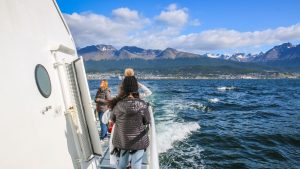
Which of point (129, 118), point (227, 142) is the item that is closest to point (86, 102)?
point (129, 118)

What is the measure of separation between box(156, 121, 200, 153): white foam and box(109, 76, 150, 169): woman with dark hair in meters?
8.98

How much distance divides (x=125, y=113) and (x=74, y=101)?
1078mm

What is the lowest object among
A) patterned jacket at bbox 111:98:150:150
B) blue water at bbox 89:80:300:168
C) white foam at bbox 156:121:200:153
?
blue water at bbox 89:80:300:168

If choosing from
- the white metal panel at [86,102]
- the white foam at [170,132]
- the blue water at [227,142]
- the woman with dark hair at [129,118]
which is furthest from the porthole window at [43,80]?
the white foam at [170,132]

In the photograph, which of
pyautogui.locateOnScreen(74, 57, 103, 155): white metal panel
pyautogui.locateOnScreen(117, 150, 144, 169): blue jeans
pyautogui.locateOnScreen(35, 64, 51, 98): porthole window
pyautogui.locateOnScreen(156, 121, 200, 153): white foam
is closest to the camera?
pyautogui.locateOnScreen(35, 64, 51, 98): porthole window

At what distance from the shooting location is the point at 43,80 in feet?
12.4

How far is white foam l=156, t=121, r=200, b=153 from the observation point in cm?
1436

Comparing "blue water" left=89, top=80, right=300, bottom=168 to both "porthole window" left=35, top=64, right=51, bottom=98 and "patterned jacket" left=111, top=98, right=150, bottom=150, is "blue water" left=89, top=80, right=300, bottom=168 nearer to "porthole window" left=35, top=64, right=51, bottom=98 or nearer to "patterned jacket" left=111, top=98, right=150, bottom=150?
"patterned jacket" left=111, top=98, right=150, bottom=150

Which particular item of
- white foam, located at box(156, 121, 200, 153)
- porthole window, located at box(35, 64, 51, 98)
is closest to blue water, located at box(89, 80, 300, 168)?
white foam, located at box(156, 121, 200, 153)

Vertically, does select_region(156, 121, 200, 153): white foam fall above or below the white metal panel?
below

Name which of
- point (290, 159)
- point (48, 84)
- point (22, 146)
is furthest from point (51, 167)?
point (290, 159)

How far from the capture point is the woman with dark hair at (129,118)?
4.27 meters

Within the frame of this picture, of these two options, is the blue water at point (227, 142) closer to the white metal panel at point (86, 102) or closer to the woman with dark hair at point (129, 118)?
the white metal panel at point (86, 102)

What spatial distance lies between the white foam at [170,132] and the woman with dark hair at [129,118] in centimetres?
898
